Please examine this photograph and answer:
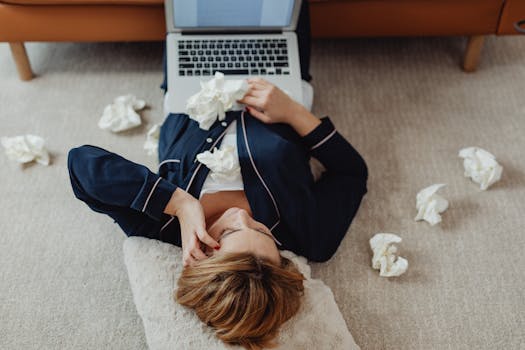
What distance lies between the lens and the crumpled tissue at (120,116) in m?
2.01

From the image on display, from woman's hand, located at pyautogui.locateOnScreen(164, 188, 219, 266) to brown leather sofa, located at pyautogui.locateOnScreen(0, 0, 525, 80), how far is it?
0.72m

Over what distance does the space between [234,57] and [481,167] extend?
842mm

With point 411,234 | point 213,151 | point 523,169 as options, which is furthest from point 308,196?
point 523,169

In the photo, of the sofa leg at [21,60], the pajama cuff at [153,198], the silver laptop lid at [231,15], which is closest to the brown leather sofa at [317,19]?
the sofa leg at [21,60]

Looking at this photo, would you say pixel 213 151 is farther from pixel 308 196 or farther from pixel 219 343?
pixel 219 343

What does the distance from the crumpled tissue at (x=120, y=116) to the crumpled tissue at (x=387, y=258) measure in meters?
0.88

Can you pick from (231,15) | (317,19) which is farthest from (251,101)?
(317,19)

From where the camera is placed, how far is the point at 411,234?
1806 millimetres

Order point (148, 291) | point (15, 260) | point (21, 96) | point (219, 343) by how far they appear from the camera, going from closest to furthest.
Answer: point (219, 343), point (148, 291), point (15, 260), point (21, 96)

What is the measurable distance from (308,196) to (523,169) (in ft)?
2.60

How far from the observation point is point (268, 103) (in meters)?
1.64

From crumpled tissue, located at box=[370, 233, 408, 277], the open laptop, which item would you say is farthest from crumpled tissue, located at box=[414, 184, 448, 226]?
the open laptop

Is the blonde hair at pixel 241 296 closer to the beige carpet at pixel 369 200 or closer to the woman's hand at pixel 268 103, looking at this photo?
the beige carpet at pixel 369 200

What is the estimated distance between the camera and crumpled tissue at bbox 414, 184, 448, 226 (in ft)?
5.92
